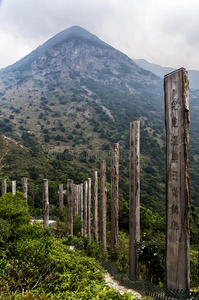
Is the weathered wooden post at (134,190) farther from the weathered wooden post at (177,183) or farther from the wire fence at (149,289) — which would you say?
the weathered wooden post at (177,183)

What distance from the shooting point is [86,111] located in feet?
216

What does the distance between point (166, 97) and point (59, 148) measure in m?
40.8

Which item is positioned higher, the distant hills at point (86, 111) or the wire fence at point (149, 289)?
the distant hills at point (86, 111)

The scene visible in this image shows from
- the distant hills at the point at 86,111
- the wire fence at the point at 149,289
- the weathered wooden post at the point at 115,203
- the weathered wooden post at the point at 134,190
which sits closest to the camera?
the wire fence at the point at 149,289

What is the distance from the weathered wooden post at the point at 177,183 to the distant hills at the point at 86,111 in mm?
16589

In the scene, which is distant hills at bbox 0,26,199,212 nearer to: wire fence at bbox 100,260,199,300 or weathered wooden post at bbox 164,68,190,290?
wire fence at bbox 100,260,199,300

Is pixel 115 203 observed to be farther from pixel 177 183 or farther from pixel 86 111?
pixel 86 111

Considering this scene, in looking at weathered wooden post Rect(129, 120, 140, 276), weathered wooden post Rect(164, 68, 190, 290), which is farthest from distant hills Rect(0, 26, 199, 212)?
weathered wooden post Rect(164, 68, 190, 290)

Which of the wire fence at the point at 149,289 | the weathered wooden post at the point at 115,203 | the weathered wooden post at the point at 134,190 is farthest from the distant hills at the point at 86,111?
the wire fence at the point at 149,289

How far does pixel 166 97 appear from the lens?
329 cm

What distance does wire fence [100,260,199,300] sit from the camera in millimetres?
2919

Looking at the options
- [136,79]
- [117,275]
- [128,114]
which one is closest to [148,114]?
[128,114]

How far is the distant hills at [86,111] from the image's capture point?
34094 millimetres

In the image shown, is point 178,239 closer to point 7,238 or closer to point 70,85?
point 7,238
